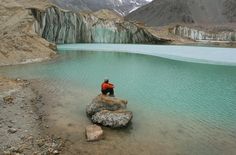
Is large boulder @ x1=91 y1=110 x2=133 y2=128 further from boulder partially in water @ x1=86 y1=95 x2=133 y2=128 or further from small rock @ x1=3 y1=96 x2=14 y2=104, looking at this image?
small rock @ x1=3 y1=96 x2=14 y2=104

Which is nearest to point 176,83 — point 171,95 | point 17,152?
point 171,95

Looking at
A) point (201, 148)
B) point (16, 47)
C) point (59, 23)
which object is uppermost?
point (59, 23)

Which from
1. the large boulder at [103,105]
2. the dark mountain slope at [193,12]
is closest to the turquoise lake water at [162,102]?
the large boulder at [103,105]

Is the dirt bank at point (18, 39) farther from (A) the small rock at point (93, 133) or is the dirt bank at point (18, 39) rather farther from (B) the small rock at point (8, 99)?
(A) the small rock at point (93, 133)

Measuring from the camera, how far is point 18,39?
1421 inches

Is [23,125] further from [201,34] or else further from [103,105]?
[201,34]

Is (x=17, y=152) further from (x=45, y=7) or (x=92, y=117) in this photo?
(x=45, y=7)

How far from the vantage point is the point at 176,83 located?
24.0 meters

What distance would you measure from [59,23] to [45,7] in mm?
6566

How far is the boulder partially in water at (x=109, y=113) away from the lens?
13328 mm

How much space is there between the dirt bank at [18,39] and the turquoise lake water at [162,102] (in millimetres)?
3235

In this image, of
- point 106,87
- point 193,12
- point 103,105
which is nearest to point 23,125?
point 103,105

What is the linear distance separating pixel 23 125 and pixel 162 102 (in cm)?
872

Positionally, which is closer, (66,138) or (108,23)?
(66,138)
